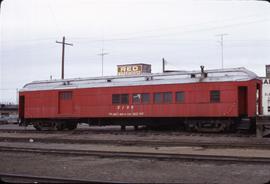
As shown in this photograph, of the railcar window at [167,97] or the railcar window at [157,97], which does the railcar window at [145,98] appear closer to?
the railcar window at [157,97]

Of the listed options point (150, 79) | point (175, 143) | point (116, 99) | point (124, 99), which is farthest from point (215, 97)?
point (175, 143)

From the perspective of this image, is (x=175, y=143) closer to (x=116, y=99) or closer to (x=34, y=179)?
(x=34, y=179)

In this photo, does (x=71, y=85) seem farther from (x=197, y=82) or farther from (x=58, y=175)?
(x=58, y=175)

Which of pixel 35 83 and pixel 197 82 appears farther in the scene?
pixel 35 83

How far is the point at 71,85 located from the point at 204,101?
939 centimetres

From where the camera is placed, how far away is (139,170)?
459 inches

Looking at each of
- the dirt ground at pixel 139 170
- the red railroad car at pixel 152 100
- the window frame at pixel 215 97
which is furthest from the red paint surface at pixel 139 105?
the dirt ground at pixel 139 170

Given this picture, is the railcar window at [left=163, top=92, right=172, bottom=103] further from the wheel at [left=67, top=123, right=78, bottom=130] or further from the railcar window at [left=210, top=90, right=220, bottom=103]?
the wheel at [left=67, top=123, right=78, bottom=130]

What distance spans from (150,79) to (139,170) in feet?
51.4

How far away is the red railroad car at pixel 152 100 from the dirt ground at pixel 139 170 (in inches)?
463

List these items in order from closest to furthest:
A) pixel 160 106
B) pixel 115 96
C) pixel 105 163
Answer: pixel 105 163, pixel 160 106, pixel 115 96

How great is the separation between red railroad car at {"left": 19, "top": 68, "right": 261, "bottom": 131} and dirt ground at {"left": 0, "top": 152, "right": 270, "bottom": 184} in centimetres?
1176

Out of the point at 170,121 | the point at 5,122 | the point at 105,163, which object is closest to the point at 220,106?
the point at 170,121

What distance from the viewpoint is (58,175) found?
35.6ft
